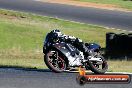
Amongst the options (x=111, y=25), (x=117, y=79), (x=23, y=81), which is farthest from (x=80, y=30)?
(x=117, y=79)

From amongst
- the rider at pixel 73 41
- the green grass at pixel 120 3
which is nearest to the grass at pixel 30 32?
the rider at pixel 73 41

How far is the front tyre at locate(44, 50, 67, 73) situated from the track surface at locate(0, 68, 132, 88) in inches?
10.2

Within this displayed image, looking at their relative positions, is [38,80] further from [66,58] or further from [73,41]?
[73,41]

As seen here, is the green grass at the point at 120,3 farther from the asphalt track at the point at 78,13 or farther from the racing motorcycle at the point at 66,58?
the racing motorcycle at the point at 66,58

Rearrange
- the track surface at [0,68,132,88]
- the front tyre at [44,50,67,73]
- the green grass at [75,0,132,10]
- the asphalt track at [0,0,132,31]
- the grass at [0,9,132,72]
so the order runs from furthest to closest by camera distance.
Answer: the green grass at [75,0,132,10]
the asphalt track at [0,0,132,31]
the grass at [0,9,132,72]
the front tyre at [44,50,67,73]
the track surface at [0,68,132,88]

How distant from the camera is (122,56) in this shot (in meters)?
22.9

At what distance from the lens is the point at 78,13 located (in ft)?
128

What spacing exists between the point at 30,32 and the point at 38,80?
1786 cm

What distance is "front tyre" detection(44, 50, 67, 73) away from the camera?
14414 millimetres

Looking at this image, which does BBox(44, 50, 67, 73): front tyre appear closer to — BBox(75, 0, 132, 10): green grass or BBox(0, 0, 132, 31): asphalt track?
BBox(0, 0, 132, 31): asphalt track

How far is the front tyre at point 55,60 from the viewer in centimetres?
1441

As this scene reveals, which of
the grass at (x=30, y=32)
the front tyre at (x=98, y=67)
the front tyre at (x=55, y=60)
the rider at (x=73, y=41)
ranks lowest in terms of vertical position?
the grass at (x=30, y=32)

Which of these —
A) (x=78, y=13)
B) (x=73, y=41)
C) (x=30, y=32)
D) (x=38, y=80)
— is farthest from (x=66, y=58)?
(x=78, y=13)

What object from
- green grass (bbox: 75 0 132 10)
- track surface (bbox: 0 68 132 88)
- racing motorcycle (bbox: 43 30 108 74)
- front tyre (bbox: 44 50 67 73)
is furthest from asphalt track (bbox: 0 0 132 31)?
track surface (bbox: 0 68 132 88)
